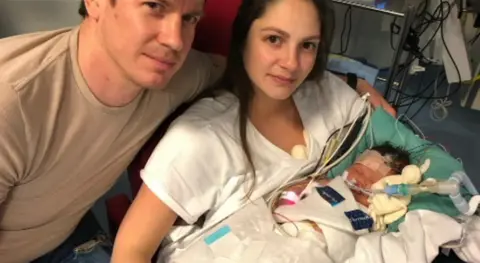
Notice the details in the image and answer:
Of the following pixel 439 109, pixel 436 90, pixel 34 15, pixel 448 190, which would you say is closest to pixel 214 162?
pixel 448 190

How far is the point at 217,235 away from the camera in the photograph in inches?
47.9

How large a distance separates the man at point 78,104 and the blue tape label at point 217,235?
0.26 meters

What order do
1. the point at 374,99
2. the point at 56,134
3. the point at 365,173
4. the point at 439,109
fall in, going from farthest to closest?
the point at 439,109, the point at 374,99, the point at 365,173, the point at 56,134

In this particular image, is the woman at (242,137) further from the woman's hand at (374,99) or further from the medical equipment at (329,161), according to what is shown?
the woman's hand at (374,99)

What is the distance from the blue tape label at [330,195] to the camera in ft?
4.25

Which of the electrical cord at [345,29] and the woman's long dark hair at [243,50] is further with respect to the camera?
the electrical cord at [345,29]

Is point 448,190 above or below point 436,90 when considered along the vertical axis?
above

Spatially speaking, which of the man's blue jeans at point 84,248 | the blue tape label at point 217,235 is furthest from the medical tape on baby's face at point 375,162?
the man's blue jeans at point 84,248

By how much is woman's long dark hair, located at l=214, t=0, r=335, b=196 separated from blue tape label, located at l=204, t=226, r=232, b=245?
0.33ft

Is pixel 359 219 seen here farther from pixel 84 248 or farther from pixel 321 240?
pixel 84 248

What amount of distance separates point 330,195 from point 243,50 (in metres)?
0.38

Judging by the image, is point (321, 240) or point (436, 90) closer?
point (321, 240)

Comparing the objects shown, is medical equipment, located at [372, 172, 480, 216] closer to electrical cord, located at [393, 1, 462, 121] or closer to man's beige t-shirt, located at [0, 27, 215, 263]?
man's beige t-shirt, located at [0, 27, 215, 263]

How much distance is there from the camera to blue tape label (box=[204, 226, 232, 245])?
47.6 inches
